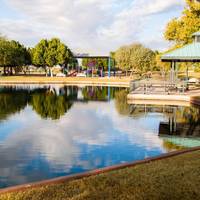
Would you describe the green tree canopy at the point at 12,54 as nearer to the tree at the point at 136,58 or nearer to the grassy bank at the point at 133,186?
the tree at the point at 136,58

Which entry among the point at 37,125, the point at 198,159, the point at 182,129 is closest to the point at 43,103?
the point at 37,125

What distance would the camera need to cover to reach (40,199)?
4.47m

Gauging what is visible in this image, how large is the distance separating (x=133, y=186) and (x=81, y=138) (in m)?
5.73

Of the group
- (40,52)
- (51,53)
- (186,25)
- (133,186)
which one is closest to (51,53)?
(51,53)

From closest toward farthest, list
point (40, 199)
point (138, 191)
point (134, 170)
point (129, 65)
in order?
point (40, 199), point (138, 191), point (134, 170), point (129, 65)

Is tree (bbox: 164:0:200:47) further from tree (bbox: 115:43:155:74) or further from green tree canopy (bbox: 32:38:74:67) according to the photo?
green tree canopy (bbox: 32:38:74:67)

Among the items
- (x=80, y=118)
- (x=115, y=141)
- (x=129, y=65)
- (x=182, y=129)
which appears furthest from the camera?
(x=129, y=65)

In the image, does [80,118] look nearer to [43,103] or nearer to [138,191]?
[43,103]

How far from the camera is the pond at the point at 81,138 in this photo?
7.46m

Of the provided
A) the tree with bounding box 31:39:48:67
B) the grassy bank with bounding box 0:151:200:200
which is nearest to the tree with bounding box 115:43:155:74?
the tree with bounding box 31:39:48:67

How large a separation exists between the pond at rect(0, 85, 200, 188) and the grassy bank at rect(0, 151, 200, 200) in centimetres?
173

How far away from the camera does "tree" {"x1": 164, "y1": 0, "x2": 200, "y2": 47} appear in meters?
31.1

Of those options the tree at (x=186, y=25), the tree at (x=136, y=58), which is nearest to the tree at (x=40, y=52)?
the tree at (x=136, y=58)

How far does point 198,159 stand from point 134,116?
29.6ft
